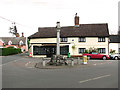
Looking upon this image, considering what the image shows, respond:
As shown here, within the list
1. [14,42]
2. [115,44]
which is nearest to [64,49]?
[115,44]

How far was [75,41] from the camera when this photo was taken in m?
34.5

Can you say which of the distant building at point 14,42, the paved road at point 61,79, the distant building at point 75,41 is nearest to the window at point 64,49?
the distant building at point 75,41

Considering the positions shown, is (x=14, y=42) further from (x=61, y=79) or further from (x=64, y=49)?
(x=61, y=79)

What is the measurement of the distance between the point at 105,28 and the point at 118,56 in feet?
28.9

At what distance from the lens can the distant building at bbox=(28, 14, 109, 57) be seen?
33.4 meters

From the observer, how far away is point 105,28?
35094 millimetres

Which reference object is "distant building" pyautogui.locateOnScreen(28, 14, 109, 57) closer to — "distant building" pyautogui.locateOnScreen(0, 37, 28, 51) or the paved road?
the paved road

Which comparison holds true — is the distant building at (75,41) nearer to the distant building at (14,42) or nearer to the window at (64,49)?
the window at (64,49)

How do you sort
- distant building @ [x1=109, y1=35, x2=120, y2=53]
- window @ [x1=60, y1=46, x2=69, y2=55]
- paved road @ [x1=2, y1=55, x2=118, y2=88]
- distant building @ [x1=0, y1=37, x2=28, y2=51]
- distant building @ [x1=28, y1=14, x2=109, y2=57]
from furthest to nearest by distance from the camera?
distant building @ [x1=0, y1=37, x2=28, y2=51] → distant building @ [x1=109, y1=35, x2=120, y2=53] → window @ [x1=60, y1=46, x2=69, y2=55] → distant building @ [x1=28, y1=14, x2=109, y2=57] → paved road @ [x1=2, y1=55, x2=118, y2=88]

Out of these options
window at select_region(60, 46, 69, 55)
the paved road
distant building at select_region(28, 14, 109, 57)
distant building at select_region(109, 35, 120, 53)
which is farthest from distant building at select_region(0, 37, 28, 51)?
the paved road

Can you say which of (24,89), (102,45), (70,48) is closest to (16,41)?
(70,48)

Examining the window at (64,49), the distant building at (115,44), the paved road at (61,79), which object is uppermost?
the distant building at (115,44)

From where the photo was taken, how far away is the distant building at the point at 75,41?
33.4 meters

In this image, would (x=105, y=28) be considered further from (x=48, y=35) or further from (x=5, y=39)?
(x=5, y=39)
